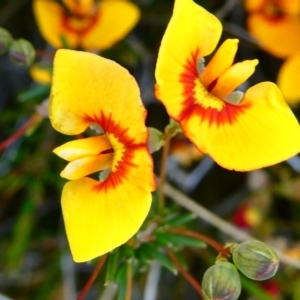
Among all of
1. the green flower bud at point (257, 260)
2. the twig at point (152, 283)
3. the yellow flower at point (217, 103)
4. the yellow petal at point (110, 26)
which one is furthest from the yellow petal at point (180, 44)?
the twig at point (152, 283)

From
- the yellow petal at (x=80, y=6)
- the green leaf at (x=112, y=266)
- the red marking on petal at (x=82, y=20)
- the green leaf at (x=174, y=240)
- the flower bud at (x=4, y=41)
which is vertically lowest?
the green leaf at (x=174, y=240)

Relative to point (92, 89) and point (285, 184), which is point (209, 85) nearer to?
point (92, 89)

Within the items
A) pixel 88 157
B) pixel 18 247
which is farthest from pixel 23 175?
pixel 88 157

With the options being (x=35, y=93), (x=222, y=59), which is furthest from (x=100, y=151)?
(x=35, y=93)

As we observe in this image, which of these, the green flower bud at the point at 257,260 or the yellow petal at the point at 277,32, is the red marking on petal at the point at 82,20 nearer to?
the yellow petal at the point at 277,32

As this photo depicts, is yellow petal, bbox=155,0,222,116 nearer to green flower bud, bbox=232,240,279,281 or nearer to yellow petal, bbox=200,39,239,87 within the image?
yellow petal, bbox=200,39,239,87
